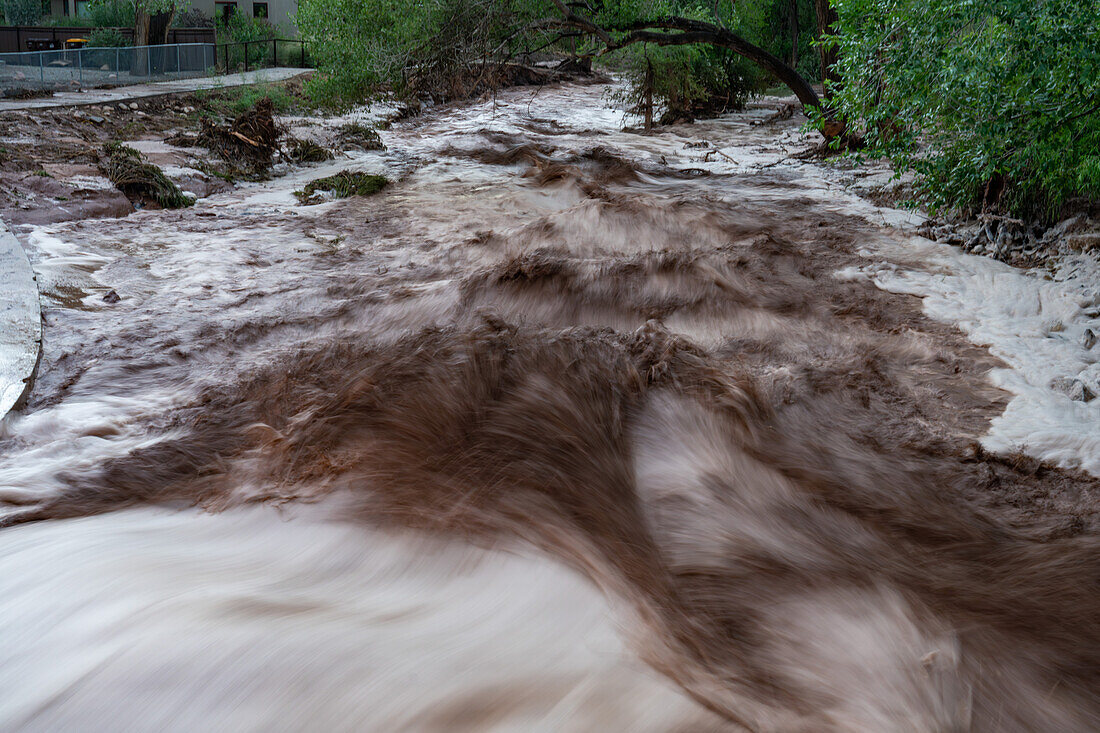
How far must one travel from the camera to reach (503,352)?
15.9 ft

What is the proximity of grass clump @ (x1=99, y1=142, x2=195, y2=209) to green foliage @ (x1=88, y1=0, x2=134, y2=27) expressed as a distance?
19467 millimetres

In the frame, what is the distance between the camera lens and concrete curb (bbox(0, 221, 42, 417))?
453 centimetres

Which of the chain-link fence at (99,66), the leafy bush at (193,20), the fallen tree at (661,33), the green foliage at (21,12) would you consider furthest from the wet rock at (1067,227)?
the green foliage at (21,12)

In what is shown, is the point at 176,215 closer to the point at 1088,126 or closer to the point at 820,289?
the point at 820,289

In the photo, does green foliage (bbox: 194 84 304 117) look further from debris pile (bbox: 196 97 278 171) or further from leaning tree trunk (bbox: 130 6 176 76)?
debris pile (bbox: 196 97 278 171)

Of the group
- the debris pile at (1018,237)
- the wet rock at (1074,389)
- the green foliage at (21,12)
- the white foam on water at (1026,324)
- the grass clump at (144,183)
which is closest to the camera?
the white foam on water at (1026,324)

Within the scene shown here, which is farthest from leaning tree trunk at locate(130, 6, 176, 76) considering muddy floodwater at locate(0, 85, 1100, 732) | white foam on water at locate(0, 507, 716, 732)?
white foam on water at locate(0, 507, 716, 732)

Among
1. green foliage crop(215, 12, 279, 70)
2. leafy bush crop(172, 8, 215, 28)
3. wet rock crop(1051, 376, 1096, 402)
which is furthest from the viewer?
leafy bush crop(172, 8, 215, 28)

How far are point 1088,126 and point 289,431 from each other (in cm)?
626

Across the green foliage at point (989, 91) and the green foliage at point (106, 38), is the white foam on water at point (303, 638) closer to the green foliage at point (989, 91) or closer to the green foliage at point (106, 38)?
the green foliage at point (989, 91)

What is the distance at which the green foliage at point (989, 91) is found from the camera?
17.1 ft

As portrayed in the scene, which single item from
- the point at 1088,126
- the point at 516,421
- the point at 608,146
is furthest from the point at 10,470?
the point at 608,146

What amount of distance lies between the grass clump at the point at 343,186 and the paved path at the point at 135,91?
18.3ft

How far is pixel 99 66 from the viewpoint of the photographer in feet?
53.5
